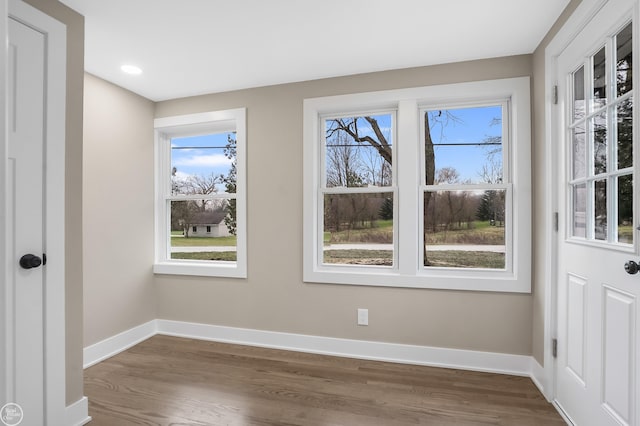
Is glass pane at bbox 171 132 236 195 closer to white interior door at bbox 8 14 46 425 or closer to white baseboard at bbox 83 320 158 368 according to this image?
white baseboard at bbox 83 320 158 368

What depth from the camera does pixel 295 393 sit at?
7.45ft

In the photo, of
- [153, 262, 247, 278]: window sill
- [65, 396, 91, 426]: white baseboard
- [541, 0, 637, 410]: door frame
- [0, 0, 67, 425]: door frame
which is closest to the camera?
[0, 0, 67, 425]: door frame

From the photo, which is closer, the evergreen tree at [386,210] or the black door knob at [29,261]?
the black door knob at [29,261]

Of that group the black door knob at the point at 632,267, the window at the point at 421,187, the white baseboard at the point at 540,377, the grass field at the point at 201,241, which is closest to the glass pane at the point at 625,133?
the black door knob at the point at 632,267

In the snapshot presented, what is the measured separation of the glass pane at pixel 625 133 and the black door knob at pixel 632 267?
1.41 ft

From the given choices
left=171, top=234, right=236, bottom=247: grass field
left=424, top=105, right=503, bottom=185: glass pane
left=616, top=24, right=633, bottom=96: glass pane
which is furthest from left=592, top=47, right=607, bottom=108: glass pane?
left=171, top=234, right=236, bottom=247: grass field

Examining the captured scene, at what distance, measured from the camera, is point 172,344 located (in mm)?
3133

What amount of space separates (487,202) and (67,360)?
309 centimetres

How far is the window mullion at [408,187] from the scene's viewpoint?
2736 millimetres

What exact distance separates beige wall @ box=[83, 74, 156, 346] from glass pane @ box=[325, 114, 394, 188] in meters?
1.86

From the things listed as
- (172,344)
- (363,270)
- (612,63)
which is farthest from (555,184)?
(172,344)

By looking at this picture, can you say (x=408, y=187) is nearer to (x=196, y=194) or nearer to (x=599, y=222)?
(x=599, y=222)

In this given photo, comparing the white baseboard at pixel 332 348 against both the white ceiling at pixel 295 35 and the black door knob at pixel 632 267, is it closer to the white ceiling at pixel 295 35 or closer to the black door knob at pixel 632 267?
the black door knob at pixel 632 267

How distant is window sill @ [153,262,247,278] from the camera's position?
318 centimetres
